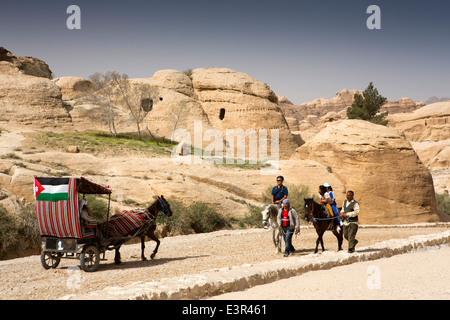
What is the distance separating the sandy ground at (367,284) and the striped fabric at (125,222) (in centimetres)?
462

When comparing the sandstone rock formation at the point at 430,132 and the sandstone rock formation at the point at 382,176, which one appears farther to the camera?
the sandstone rock formation at the point at 430,132

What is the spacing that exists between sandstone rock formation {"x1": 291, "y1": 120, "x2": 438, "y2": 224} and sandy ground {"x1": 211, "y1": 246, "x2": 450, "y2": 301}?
510 inches

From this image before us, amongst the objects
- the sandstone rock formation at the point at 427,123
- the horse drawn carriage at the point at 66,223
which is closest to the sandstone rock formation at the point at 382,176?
the horse drawn carriage at the point at 66,223

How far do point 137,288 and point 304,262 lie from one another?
4023 mm

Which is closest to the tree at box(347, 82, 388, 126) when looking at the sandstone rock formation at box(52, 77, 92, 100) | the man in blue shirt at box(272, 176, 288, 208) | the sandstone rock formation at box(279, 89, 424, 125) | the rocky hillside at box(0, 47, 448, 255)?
the rocky hillside at box(0, 47, 448, 255)

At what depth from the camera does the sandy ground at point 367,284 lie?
7070 millimetres

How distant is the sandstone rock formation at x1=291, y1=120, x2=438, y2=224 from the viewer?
23078 millimetres

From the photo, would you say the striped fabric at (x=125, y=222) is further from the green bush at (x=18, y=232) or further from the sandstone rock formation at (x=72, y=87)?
the sandstone rock formation at (x=72, y=87)

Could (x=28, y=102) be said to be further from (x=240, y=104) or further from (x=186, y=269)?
(x=186, y=269)

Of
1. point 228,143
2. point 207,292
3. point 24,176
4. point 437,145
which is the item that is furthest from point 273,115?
point 207,292

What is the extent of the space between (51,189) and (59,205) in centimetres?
42

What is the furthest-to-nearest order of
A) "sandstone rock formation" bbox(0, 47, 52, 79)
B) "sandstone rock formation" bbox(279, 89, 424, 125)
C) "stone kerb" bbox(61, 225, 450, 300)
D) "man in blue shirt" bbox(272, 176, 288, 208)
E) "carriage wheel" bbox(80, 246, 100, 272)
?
"sandstone rock formation" bbox(279, 89, 424, 125), "sandstone rock formation" bbox(0, 47, 52, 79), "man in blue shirt" bbox(272, 176, 288, 208), "carriage wheel" bbox(80, 246, 100, 272), "stone kerb" bbox(61, 225, 450, 300)

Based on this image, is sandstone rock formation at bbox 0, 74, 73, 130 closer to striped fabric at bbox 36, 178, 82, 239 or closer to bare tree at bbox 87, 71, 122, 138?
bare tree at bbox 87, 71, 122, 138
